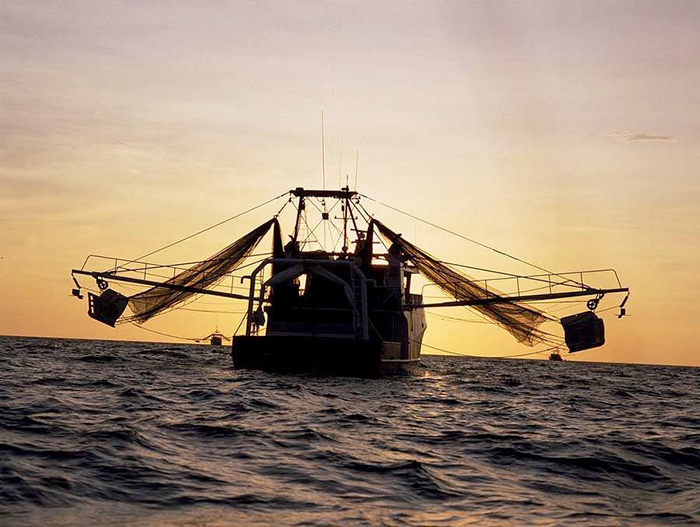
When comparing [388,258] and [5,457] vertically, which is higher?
[388,258]

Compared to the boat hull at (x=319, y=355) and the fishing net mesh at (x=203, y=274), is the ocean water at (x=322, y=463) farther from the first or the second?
the fishing net mesh at (x=203, y=274)

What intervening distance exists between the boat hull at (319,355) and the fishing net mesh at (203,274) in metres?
6.94

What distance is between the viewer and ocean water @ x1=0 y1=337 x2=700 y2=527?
38.5 ft

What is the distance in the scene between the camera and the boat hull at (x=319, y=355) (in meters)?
39.9

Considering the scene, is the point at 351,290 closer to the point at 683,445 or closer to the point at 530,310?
the point at 530,310

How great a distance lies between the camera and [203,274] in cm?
4738

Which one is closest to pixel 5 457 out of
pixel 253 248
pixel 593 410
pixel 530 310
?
pixel 593 410

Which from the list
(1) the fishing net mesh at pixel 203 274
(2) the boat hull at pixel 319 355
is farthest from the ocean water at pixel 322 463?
(1) the fishing net mesh at pixel 203 274

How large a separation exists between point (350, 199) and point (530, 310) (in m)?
11.8

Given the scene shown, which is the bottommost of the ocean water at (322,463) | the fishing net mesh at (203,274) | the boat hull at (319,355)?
the ocean water at (322,463)

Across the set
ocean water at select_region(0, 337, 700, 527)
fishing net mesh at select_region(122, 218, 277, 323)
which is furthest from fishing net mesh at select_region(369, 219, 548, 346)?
ocean water at select_region(0, 337, 700, 527)

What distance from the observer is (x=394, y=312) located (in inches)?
1884

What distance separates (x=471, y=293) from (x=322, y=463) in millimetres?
32530

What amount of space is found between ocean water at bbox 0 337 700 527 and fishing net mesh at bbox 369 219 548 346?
61.6ft
